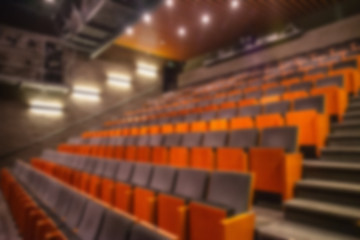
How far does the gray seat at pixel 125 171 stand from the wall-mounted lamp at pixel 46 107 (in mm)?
1878

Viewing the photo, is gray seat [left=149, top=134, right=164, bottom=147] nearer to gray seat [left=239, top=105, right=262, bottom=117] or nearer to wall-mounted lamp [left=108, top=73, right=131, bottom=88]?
gray seat [left=239, top=105, right=262, bottom=117]

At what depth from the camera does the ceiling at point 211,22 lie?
2203mm

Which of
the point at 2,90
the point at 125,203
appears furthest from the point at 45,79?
the point at 125,203

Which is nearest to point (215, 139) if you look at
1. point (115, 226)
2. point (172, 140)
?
point (172, 140)

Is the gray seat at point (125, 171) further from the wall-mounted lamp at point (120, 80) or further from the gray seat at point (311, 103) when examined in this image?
the wall-mounted lamp at point (120, 80)

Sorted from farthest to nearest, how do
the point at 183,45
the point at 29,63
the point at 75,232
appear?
the point at 183,45, the point at 29,63, the point at 75,232

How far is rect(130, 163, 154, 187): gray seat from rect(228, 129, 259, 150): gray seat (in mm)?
308

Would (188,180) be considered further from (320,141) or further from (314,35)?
(314,35)

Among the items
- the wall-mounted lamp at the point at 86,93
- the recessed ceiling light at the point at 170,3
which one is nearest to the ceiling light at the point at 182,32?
the recessed ceiling light at the point at 170,3

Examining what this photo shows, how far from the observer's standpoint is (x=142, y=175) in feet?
2.84

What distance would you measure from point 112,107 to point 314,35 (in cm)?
225

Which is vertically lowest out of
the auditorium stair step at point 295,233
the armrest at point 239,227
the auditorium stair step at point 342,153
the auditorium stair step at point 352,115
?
the auditorium stair step at point 295,233

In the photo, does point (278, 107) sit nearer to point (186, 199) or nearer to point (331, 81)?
point (331, 81)

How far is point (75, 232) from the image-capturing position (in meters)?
0.67
